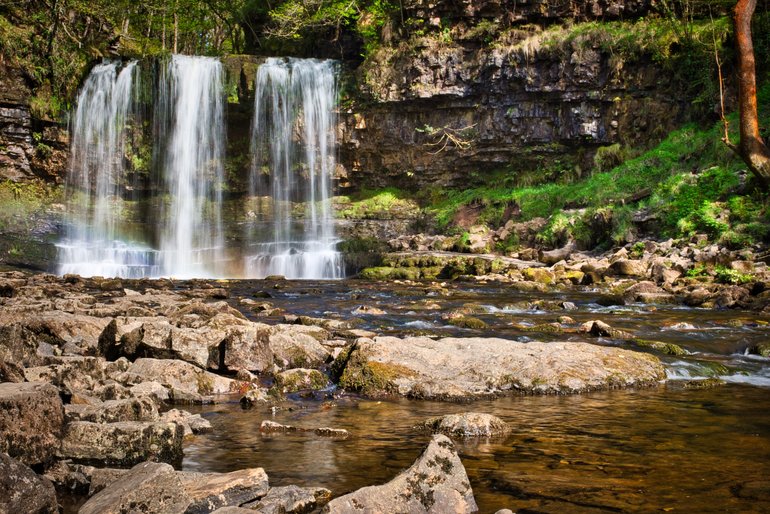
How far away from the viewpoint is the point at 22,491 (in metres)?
2.99

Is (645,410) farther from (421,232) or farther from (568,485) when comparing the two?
(421,232)

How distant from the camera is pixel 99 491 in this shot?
3.43 m

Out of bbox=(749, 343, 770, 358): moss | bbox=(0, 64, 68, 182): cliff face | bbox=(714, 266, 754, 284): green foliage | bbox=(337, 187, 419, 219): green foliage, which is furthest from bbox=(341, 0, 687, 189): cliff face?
bbox=(749, 343, 770, 358): moss

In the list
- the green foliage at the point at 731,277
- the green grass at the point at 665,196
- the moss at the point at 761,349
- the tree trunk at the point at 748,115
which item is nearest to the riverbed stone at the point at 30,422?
the moss at the point at 761,349

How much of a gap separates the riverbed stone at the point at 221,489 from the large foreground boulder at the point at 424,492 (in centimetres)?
44

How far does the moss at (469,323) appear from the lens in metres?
10.2

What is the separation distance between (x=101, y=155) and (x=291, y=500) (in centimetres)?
3020

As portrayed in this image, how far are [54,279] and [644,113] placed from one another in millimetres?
23881

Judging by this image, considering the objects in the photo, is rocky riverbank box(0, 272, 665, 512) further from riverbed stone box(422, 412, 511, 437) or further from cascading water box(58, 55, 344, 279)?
cascading water box(58, 55, 344, 279)

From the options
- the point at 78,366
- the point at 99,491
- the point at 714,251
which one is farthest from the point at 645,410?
the point at 714,251

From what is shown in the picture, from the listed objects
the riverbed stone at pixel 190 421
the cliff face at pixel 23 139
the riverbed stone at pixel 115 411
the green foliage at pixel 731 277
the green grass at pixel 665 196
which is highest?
the cliff face at pixel 23 139

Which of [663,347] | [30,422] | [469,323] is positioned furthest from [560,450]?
[469,323]

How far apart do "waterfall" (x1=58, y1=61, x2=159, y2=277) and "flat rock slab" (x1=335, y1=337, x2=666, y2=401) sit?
24475mm

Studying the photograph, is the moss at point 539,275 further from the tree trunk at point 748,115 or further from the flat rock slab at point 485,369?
the flat rock slab at point 485,369
